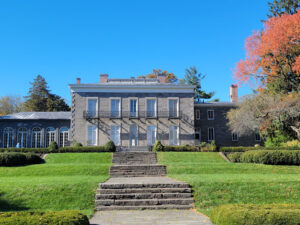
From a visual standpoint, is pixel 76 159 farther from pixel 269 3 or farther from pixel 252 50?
pixel 269 3

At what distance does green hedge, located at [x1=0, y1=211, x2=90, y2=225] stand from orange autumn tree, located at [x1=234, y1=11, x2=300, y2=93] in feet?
60.7

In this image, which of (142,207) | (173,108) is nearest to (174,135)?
(173,108)

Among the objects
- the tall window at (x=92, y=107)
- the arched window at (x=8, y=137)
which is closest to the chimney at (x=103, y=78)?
the tall window at (x=92, y=107)

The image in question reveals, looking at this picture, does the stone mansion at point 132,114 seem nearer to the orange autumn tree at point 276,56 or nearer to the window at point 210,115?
the window at point 210,115

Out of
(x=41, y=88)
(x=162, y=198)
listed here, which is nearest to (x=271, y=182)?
(x=162, y=198)

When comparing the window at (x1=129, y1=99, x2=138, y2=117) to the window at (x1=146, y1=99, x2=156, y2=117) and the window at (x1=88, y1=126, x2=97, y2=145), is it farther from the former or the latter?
the window at (x1=88, y1=126, x2=97, y2=145)

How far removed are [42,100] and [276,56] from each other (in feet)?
137

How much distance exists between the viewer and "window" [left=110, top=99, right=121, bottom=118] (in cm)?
3000

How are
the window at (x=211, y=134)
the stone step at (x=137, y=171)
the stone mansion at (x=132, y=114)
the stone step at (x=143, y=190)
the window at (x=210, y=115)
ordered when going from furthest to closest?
the window at (x=210, y=115) → the window at (x=211, y=134) → the stone mansion at (x=132, y=114) → the stone step at (x=137, y=171) → the stone step at (x=143, y=190)

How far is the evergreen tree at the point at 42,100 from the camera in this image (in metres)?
49.9

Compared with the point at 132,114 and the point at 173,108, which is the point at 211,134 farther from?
the point at 132,114

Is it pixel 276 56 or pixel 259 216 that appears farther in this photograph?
pixel 276 56

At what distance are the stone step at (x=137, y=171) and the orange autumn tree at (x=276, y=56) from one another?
37.2 feet

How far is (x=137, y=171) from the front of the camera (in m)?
16.3
